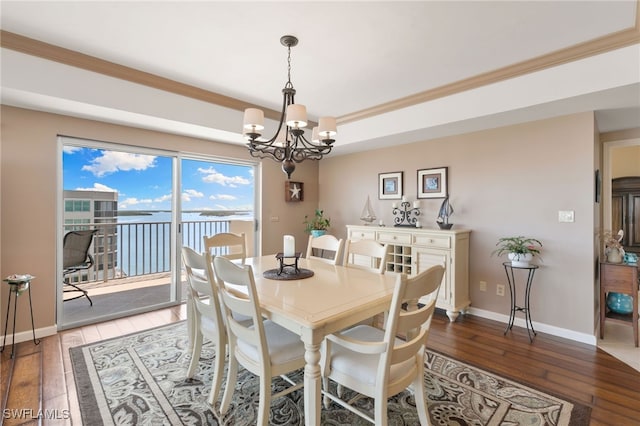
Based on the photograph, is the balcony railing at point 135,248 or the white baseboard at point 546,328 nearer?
the white baseboard at point 546,328

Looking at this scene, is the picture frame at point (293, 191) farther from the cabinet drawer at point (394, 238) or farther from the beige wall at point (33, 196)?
the beige wall at point (33, 196)

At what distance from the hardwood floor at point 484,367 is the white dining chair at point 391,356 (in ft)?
3.98

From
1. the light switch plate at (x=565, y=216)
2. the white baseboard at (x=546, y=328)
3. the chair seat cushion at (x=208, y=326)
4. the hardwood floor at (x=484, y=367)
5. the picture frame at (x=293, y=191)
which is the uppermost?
the picture frame at (x=293, y=191)

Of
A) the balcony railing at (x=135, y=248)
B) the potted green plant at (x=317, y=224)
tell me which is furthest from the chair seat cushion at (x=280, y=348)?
the potted green plant at (x=317, y=224)

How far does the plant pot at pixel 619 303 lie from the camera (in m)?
2.93

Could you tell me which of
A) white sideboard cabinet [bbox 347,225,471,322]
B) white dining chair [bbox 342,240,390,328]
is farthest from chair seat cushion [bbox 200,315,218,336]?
white sideboard cabinet [bbox 347,225,471,322]

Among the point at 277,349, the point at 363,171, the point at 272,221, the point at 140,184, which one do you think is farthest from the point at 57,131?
the point at 363,171

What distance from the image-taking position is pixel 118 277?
4570 millimetres

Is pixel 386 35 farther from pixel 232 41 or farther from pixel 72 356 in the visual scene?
pixel 72 356

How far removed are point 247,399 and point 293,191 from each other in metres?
3.44

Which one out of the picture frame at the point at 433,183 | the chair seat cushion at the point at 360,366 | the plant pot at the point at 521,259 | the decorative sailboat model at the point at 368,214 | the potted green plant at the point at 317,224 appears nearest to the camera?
the chair seat cushion at the point at 360,366

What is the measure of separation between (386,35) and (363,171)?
2.61 meters

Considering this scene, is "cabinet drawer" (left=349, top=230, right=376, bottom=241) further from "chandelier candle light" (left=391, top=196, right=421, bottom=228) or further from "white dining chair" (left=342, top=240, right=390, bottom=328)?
"white dining chair" (left=342, top=240, right=390, bottom=328)

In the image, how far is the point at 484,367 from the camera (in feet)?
7.81
